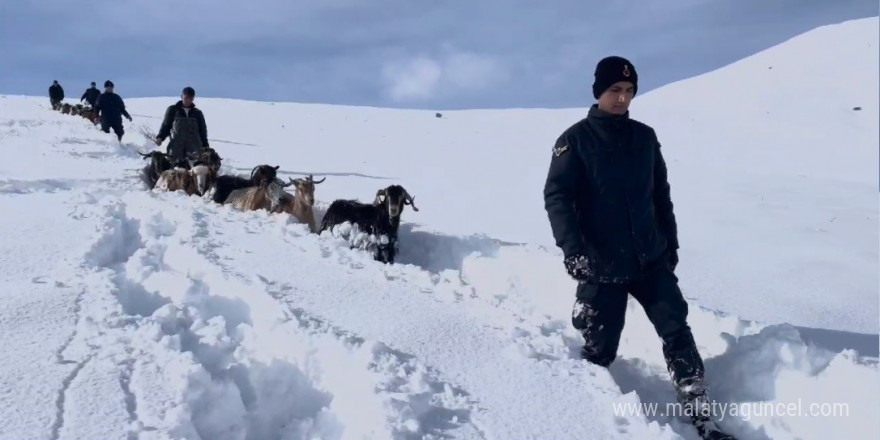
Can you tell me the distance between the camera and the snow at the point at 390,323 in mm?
3012

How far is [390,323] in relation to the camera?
13.4ft

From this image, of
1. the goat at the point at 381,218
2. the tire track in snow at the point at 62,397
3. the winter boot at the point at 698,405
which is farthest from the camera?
the goat at the point at 381,218

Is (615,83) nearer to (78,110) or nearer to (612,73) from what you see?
(612,73)

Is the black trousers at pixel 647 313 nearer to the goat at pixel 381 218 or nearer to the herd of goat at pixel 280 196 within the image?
the herd of goat at pixel 280 196

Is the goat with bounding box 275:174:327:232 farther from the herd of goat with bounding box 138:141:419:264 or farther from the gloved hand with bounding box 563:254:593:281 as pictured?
the gloved hand with bounding box 563:254:593:281

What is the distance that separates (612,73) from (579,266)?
1.02 m

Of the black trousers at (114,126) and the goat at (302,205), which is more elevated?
the black trousers at (114,126)

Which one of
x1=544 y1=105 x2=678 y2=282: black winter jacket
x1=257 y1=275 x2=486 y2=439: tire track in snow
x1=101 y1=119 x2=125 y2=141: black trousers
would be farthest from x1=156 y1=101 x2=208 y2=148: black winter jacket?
x1=101 y1=119 x2=125 y2=141: black trousers

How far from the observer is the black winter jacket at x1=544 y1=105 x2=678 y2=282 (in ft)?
11.9

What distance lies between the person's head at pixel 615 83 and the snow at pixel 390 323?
1153 mm

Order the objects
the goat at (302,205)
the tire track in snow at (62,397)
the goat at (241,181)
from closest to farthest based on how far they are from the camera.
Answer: the tire track in snow at (62,397)
the goat at (302,205)
the goat at (241,181)

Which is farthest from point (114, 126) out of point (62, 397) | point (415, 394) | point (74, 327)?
point (415, 394)

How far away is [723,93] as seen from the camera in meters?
Result: 39.0

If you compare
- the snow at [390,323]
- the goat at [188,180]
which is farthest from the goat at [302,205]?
the goat at [188,180]
